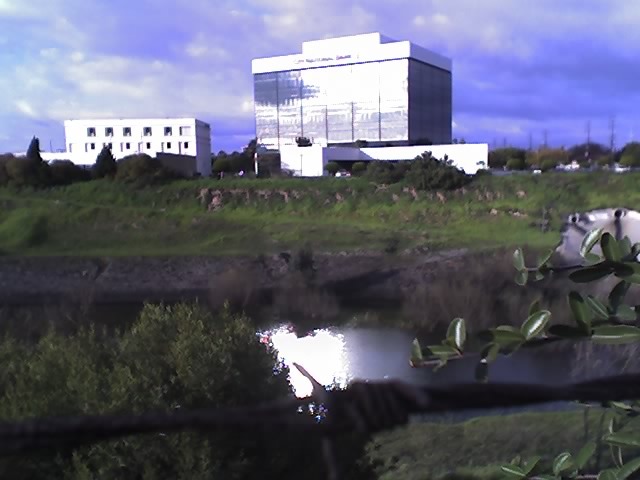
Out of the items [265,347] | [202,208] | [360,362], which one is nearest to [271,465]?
[265,347]

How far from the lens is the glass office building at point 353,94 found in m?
65.6

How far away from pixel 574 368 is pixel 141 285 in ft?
66.7

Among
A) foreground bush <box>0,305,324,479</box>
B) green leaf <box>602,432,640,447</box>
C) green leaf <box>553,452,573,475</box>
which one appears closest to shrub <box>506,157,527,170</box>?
foreground bush <box>0,305,324,479</box>

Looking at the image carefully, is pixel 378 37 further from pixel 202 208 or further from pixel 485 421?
pixel 485 421

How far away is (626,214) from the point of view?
506cm

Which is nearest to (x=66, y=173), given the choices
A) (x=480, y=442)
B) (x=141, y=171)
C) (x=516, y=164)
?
(x=141, y=171)

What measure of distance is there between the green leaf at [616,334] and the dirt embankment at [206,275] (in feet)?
80.8

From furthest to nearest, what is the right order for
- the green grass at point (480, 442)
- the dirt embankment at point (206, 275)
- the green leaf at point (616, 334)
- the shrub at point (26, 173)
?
the shrub at point (26, 173), the dirt embankment at point (206, 275), the green grass at point (480, 442), the green leaf at point (616, 334)

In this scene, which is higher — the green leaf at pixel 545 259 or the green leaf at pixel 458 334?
the green leaf at pixel 545 259

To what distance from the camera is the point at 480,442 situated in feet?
33.9

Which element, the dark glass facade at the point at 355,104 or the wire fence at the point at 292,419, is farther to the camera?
the dark glass facade at the point at 355,104

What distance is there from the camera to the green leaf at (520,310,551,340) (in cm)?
213

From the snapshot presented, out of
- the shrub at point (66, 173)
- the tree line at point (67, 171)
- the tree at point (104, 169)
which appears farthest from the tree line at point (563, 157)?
the shrub at point (66, 173)

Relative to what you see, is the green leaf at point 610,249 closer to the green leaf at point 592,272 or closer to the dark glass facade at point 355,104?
the green leaf at point 592,272
